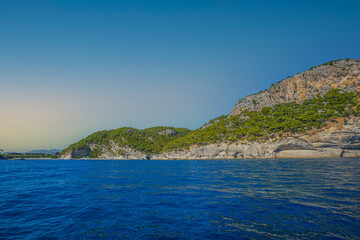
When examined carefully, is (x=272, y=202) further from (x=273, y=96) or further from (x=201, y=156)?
(x=273, y=96)

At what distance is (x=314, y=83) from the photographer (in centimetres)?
9831

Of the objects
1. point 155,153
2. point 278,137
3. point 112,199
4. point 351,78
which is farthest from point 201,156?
point 112,199

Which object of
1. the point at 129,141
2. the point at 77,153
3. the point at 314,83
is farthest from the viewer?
the point at 77,153

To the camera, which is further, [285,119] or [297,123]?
[285,119]

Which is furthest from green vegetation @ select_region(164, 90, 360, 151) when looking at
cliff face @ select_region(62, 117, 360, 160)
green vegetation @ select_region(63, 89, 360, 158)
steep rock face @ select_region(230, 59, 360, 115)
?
steep rock face @ select_region(230, 59, 360, 115)

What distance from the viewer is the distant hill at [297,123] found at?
6619 cm

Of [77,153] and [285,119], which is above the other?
[285,119]

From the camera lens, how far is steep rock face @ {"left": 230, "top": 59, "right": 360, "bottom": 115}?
86119 mm

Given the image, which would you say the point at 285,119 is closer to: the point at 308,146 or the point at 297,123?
the point at 297,123

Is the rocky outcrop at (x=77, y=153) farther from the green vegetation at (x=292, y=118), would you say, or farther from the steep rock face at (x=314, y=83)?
the steep rock face at (x=314, y=83)

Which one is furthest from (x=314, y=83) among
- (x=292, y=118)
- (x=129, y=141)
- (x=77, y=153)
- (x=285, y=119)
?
(x=77, y=153)

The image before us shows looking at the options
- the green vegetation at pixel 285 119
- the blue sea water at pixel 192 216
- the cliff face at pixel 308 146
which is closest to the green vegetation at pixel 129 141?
the green vegetation at pixel 285 119

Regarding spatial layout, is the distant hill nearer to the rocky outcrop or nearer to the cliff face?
the cliff face

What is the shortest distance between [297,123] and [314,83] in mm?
38388
